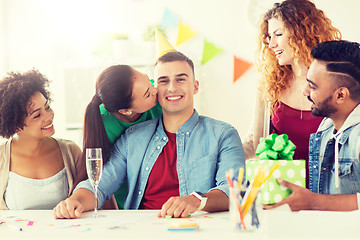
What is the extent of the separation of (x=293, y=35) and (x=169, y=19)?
187 cm

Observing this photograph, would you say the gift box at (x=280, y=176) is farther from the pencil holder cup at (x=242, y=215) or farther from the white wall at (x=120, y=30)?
the white wall at (x=120, y=30)

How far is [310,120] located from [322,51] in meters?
0.58

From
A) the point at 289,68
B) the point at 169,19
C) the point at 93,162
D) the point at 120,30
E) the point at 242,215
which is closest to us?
the point at 242,215

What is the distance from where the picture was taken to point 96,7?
4.04 metres

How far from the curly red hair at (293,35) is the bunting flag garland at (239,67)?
4.38ft

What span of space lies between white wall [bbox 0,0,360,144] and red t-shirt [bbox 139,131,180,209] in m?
1.74

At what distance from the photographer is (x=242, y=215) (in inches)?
45.4

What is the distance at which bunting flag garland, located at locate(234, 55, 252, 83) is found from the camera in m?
3.74

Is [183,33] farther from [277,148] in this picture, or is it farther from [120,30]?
[277,148]

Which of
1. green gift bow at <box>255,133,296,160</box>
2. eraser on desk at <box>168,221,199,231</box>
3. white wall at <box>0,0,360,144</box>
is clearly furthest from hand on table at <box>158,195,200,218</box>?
white wall at <box>0,0,360,144</box>

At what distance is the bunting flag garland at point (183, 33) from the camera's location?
384 centimetres

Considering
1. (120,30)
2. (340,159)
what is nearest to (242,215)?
(340,159)

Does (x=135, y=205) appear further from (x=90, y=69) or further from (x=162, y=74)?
(x=90, y=69)

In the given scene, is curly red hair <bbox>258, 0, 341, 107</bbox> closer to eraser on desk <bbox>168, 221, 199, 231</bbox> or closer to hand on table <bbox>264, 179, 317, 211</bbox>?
hand on table <bbox>264, 179, 317, 211</bbox>
